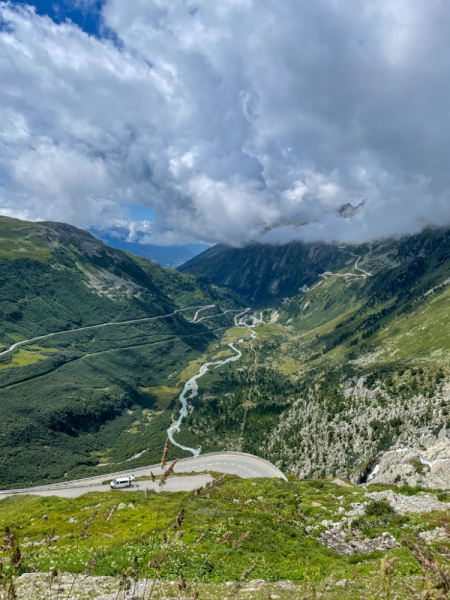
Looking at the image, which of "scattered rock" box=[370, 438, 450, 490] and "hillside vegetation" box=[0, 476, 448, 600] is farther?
"scattered rock" box=[370, 438, 450, 490]

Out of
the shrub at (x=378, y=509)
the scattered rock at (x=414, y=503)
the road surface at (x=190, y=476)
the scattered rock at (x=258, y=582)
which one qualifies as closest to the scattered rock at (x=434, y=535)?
the scattered rock at (x=414, y=503)

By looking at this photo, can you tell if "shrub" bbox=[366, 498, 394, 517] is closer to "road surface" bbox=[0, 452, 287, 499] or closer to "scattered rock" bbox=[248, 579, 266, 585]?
"scattered rock" bbox=[248, 579, 266, 585]

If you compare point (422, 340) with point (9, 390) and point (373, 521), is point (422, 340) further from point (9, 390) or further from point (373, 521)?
point (9, 390)

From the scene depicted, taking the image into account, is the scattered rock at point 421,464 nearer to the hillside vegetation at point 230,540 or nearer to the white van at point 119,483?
the hillside vegetation at point 230,540

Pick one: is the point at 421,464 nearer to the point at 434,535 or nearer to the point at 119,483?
the point at 434,535

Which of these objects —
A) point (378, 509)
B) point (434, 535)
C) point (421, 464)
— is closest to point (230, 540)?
point (434, 535)

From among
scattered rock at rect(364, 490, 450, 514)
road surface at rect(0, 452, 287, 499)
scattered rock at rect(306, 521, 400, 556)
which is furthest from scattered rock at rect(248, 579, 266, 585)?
road surface at rect(0, 452, 287, 499)
